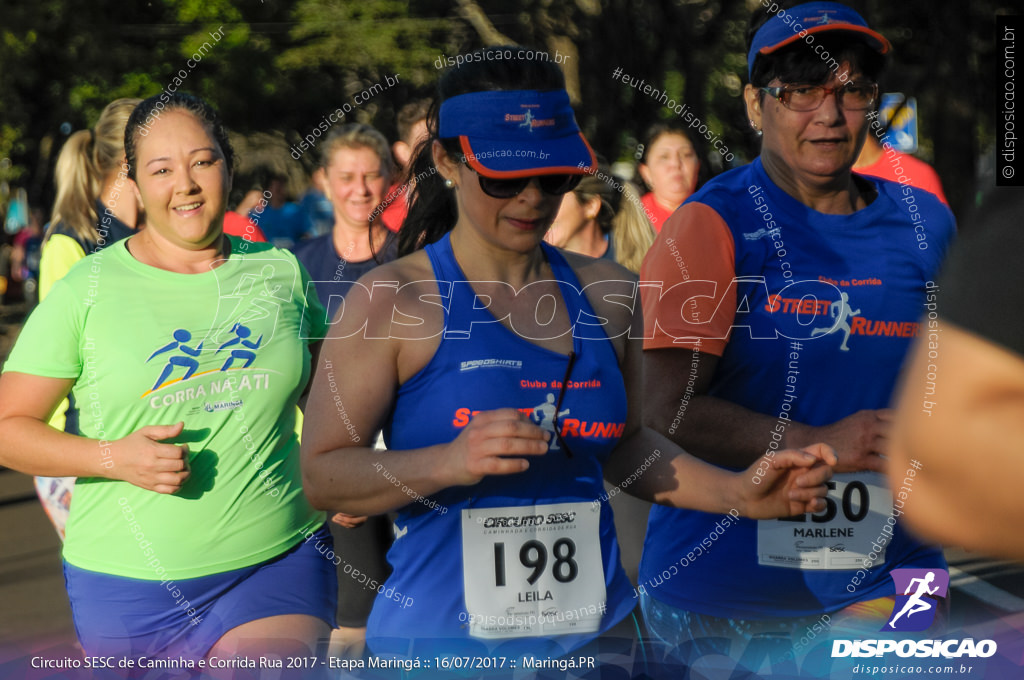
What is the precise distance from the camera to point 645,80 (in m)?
8.58

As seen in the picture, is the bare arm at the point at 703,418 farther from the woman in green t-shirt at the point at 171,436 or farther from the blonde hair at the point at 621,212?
the blonde hair at the point at 621,212

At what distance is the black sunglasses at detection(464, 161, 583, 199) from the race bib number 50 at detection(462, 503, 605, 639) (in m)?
0.61

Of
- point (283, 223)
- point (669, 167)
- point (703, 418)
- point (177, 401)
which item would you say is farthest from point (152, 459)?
point (669, 167)

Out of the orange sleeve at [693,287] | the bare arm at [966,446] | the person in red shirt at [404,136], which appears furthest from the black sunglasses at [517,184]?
the person in red shirt at [404,136]

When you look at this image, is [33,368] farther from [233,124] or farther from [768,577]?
[233,124]

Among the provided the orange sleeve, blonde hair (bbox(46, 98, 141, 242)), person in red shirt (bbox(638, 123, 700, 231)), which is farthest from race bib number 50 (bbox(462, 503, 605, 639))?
person in red shirt (bbox(638, 123, 700, 231))

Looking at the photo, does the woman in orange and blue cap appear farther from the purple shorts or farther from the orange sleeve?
the purple shorts

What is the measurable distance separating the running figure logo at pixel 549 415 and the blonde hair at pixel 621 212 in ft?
7.87

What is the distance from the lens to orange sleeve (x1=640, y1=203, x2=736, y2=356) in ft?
8.57

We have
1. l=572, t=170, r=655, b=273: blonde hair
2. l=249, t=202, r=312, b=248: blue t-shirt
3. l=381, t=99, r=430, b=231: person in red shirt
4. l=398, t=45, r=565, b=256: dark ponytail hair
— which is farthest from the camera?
l=572, t=170, r=655, b=273: blonde hair

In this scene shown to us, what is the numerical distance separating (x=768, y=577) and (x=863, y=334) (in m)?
0.59

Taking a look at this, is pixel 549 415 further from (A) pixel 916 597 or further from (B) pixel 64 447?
(B) pixel 64 447

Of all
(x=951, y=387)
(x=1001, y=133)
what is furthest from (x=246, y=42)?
(x=951, y=387)

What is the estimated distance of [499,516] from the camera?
2264mm
